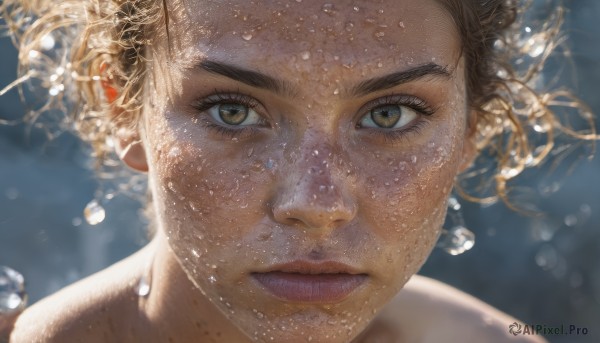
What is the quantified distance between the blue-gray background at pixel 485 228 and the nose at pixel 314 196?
6.19ft

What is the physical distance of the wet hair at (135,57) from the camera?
4.69 feet

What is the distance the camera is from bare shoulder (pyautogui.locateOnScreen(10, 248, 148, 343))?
1.68 meters

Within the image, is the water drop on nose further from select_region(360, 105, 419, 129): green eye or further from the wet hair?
select_region(360, 105, 419, 129): green eye

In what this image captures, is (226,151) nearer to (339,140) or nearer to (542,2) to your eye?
(339,140)

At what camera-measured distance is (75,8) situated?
1703mm

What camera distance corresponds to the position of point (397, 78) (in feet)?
4.17

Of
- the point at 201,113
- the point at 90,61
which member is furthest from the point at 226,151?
the point at 90,61

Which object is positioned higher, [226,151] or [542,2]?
[226,151]

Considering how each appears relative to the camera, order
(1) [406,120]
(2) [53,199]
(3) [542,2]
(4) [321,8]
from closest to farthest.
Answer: (4) [321,8]
(1) [406,120]
(3) [542,2]
(2) [53,199]

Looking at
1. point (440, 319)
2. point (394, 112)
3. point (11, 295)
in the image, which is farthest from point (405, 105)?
point (11, 295)

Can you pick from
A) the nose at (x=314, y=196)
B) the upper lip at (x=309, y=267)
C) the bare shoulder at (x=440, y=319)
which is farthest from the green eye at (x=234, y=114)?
the bare shoulder at (x=440, y=319)

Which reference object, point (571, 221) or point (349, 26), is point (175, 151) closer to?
point (349, 26)

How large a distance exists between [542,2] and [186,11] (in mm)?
1539

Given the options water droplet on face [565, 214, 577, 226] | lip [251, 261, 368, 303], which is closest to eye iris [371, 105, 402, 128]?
lip [251, 261, 368, 303]
